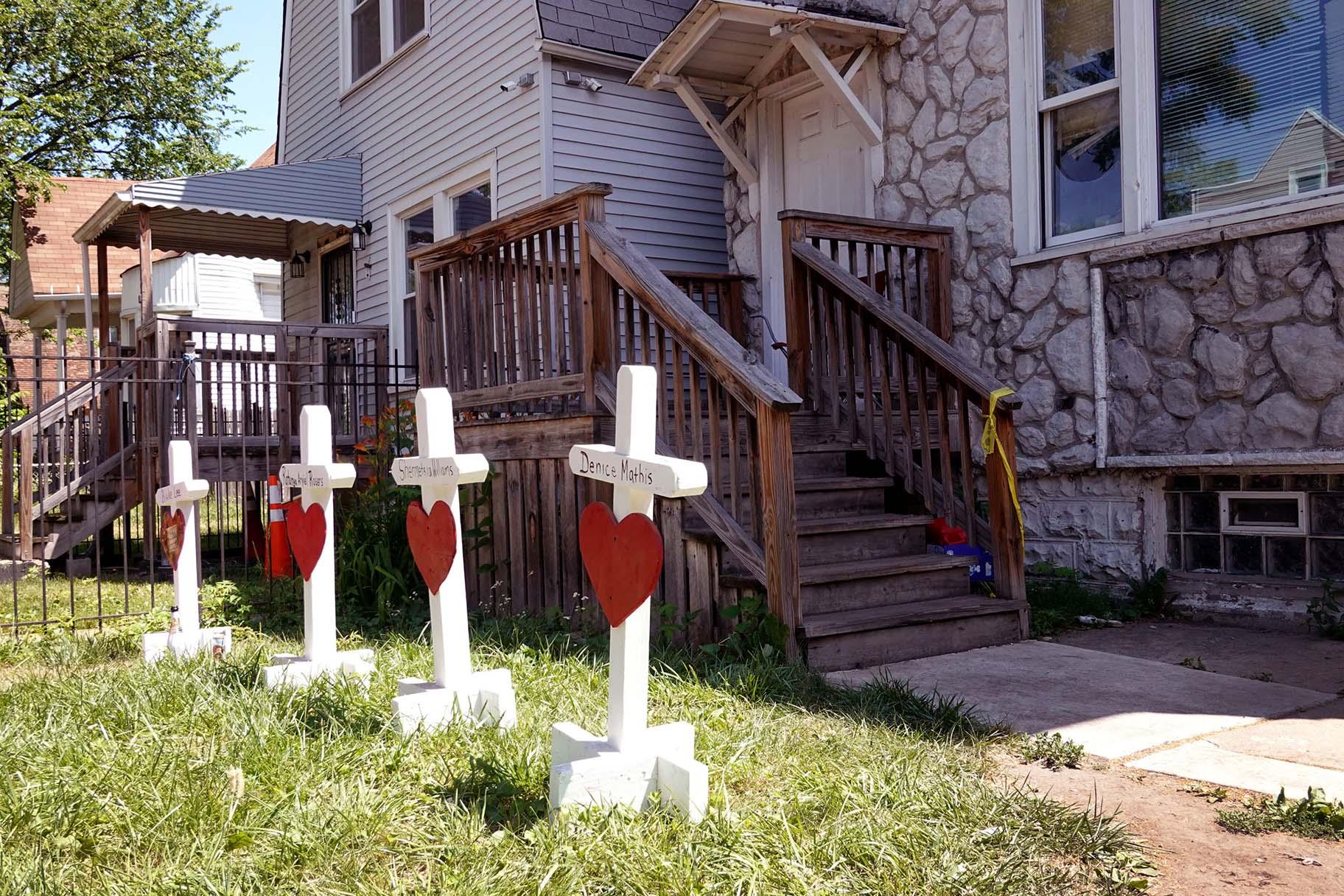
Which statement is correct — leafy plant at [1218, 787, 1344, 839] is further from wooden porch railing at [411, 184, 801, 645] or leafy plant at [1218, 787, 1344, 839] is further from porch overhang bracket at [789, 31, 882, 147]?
porch overhang bracket at [789, 31, 882, 147]

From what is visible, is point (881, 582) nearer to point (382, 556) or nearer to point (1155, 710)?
point (1155, 710)

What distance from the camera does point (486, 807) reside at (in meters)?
2.76

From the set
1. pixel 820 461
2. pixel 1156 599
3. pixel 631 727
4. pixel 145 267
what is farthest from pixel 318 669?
pixel 145 267

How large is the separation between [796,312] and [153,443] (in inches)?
235

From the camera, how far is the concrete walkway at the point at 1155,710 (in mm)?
3203

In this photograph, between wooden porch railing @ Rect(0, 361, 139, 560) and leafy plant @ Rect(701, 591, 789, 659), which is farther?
wooden porch railing @ Rect(0, 361, 139, 560)

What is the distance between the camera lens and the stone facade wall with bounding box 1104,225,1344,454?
495 centimetres

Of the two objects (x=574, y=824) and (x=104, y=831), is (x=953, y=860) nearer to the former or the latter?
(x=574, y=824)

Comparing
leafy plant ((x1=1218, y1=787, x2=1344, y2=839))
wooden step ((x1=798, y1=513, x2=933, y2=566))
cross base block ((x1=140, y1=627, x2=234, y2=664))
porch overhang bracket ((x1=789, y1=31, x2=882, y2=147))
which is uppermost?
porch overhang bracket ((x1=789, y1=31, x2=882, y2=147))

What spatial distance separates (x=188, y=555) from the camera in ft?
15.7

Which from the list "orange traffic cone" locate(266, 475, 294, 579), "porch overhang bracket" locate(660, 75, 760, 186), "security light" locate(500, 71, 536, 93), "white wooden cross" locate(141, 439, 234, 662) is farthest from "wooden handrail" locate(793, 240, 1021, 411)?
"security light" locate(500, 71, 536, 93)

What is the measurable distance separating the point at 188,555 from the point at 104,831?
236cm

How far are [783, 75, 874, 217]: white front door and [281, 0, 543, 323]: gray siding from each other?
215cm

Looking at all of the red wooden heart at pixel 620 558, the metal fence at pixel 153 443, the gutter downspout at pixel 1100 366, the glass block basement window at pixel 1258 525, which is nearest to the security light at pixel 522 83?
the metal fence at pixel 153 443
